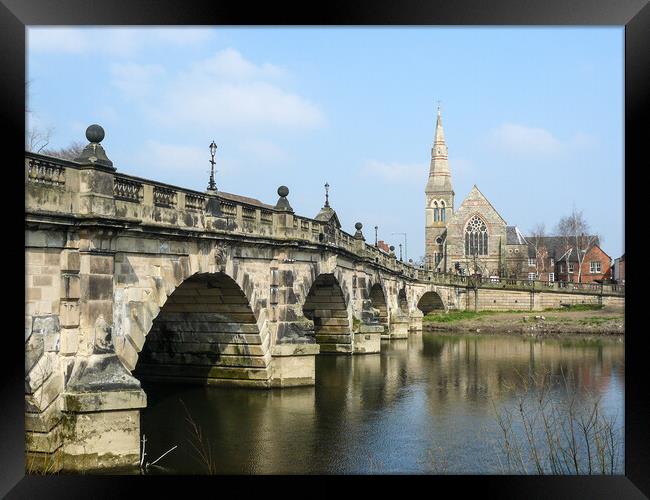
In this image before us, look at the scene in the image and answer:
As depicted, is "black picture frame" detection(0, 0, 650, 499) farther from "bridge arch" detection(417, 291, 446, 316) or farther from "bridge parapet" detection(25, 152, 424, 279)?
"bridge arch" detection(417, 291, 446, 316)

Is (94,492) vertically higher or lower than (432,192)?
lower

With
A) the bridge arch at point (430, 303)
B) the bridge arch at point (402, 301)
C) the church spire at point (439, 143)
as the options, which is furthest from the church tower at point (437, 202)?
the bridge arch at point (402, 301)

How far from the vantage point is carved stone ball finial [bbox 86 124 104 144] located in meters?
13.1

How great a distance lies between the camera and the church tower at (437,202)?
88.6 meters

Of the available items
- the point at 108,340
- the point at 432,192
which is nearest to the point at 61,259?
the point at 108,340

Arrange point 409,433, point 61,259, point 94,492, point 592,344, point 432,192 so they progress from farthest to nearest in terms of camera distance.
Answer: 1. point 432,192
2. point 592,344
3. point 409,433
4. point 61,259
5. point 94,492

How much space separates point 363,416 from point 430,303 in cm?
4118

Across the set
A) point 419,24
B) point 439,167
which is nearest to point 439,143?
point 439,167

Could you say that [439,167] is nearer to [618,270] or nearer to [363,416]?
[618,270]

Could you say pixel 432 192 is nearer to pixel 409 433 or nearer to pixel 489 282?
pixel 489 282

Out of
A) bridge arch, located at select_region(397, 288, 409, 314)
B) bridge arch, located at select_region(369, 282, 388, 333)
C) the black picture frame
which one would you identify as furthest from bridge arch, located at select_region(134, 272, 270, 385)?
bridge arch, located at select_region(397, 288, 409, 314)

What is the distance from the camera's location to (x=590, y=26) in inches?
325

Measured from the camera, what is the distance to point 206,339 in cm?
2191
